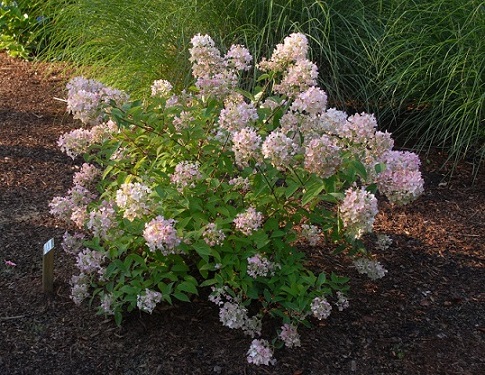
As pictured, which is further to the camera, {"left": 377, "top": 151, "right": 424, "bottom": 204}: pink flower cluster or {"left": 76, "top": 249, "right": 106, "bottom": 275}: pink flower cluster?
{"left": 76, "top": 249, "right": 106, "bottom": 275}: pink flower cluster

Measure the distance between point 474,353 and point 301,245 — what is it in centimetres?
86

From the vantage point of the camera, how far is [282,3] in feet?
15.0

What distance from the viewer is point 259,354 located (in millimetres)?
→ 2453

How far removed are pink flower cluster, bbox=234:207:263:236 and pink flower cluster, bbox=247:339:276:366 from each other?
0.39 meters

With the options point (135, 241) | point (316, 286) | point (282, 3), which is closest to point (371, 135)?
point (316, 286)

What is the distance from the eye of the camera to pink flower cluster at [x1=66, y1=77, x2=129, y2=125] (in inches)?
93.0

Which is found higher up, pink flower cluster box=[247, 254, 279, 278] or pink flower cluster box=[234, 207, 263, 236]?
pink flower cluster box=[234, 207, 263, 236]

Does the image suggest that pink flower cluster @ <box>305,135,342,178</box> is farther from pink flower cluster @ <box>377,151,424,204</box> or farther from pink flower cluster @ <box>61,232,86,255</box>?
pink flower cluster @ <box>61,232,86,255</box>

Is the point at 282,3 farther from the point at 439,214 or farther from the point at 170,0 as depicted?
the point at 439,214

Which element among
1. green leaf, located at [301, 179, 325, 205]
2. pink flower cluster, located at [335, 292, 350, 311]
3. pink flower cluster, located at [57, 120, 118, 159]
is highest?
pink flower cluster, located at [57, 120, 118, 159]

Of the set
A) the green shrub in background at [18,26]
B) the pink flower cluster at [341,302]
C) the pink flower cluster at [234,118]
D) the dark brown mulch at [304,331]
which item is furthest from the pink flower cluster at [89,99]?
the green shrub in background at [18,26]

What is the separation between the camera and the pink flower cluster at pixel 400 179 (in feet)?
7.44

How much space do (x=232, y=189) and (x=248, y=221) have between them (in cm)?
28

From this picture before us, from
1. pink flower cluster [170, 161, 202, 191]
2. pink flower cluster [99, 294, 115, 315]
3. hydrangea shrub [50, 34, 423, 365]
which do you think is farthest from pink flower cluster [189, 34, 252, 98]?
pink flower cluster [99, 294, 115, 315]
